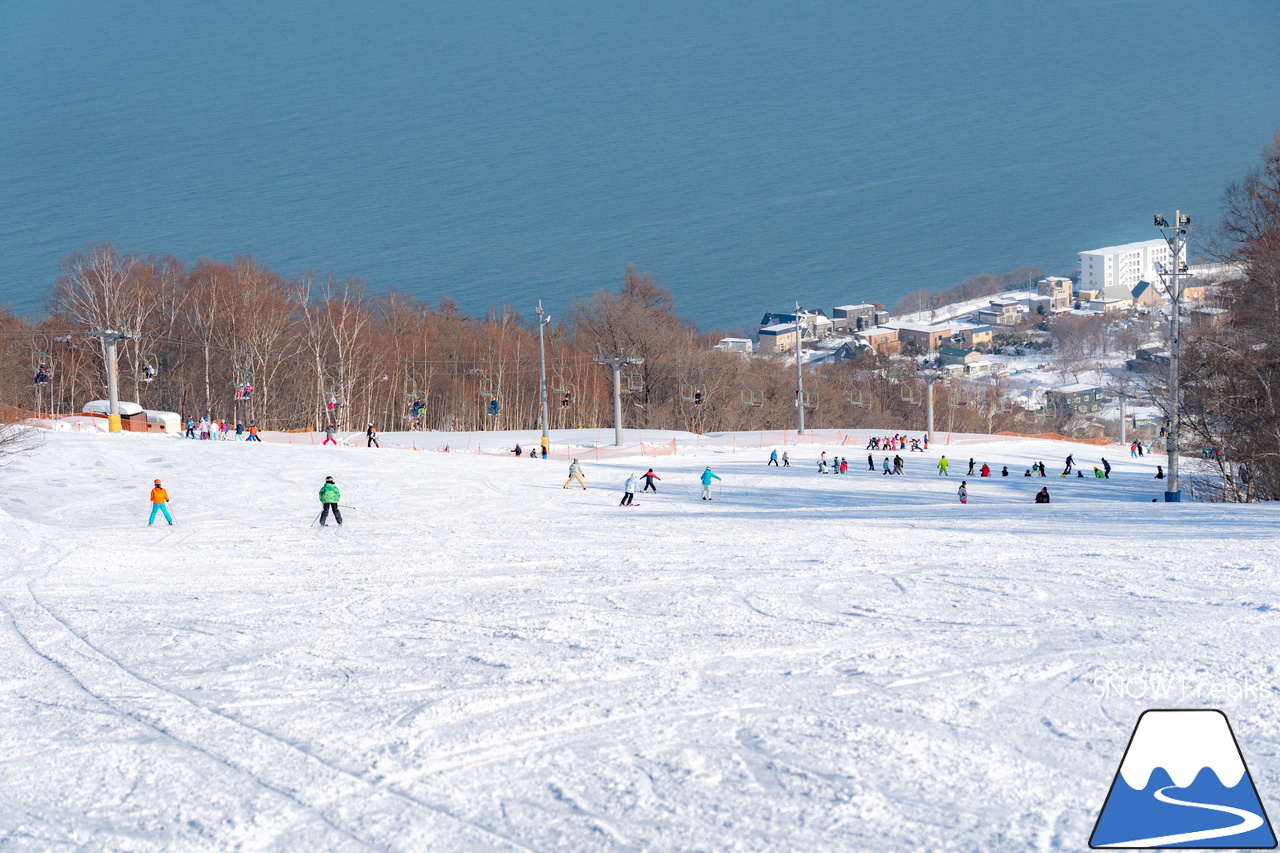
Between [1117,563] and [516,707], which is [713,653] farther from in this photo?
[1117,563]

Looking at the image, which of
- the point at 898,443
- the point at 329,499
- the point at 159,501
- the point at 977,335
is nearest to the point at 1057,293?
the point at 977,335

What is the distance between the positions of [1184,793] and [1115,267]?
138447 millimetres

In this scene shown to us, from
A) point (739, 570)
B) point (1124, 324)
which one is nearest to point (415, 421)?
point (739, 570)

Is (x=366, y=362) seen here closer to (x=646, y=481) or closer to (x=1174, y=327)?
(x=646, y=481)

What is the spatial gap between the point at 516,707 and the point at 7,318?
55112 millimetres

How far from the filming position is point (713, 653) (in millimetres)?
9047

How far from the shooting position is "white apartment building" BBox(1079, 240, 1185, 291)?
130750 millimetres

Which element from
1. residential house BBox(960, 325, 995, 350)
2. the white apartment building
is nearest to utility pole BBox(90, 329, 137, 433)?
residential house BBox(960, 325, 995, 350)

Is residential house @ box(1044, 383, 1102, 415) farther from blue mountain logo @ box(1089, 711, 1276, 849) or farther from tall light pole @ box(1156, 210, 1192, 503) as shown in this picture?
blue mountain logo @ box(1089, 711, 1276, 849)

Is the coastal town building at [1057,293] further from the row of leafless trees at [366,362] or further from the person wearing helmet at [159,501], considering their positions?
the person wearing helmet at [159,501]

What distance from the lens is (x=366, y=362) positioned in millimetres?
57625

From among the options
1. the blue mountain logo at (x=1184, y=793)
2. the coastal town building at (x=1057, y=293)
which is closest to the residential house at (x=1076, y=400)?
the coastal town building at (x=1057, y=293)

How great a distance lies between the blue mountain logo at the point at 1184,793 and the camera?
206 inches

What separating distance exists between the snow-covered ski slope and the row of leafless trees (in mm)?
32201
